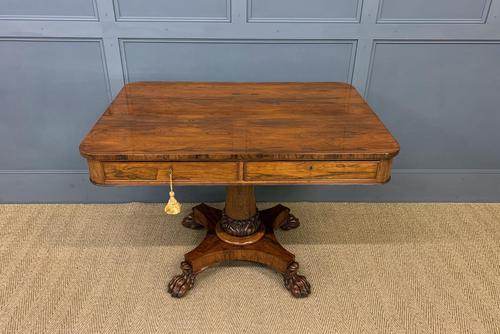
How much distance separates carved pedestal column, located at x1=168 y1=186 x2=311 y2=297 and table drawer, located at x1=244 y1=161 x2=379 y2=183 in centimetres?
39

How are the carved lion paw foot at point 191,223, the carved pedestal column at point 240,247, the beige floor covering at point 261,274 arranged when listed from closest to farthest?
the beige floor covering at point 261,274 < the carved pedestal column at point 240,247 < the carved lion paw foot at point 191,223

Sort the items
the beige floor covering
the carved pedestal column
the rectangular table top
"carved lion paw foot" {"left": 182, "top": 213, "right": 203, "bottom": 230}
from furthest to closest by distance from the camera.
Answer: "carved lion paw foot" {"left": 182, "top": 213, "right": 203, "bottom": 230}, the carved pedestal column, the beige floor covering, the rectangular table top

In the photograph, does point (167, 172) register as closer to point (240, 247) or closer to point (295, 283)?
point (240, 247)

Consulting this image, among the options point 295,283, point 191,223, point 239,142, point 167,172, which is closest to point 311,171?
point 239,142

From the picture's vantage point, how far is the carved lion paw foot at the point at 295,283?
4.82 ft

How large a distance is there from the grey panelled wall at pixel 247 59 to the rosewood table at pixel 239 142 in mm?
170

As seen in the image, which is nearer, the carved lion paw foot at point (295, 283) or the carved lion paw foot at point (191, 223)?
the carved lion paw foot at point (295, 283)

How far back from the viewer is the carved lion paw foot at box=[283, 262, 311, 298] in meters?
1.47

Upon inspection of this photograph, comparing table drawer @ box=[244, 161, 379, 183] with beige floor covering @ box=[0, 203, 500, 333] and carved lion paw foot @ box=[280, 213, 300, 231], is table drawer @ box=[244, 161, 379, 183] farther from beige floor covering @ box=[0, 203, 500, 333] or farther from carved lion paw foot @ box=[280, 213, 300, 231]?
carved lion paw foot @ box=[280, 213, 300, 231]

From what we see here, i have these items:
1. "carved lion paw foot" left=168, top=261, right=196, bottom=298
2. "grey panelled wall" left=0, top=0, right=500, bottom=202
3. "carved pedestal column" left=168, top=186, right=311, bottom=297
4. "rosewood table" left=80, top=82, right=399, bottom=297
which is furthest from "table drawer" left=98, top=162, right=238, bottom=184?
"grey panelled wall" left=0, top=0, right=500, bottom=202

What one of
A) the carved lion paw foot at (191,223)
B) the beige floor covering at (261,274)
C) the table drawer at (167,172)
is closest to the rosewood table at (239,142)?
the table drawer at (167,172)

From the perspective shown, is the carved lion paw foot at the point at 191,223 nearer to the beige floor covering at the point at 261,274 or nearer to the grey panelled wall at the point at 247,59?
the beige floor covering at the point at 261,274

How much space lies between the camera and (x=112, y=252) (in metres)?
1.69

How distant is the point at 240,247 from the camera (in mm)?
1564
